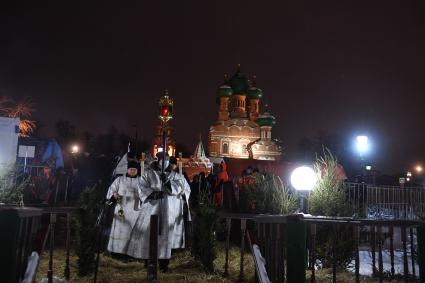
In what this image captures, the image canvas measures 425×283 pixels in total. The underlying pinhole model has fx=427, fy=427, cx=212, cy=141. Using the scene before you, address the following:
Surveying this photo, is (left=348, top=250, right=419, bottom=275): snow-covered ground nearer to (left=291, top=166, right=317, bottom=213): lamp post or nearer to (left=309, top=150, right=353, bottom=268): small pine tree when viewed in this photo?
(left=309, top=150, right=353, bottom=268): small pine tree

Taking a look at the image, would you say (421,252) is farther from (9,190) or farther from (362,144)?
(362,144)

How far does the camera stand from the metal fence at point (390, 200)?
13305mm

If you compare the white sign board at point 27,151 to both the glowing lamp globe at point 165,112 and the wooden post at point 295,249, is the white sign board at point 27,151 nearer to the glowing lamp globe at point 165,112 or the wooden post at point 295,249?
the glowing lamp globe at point 165,112

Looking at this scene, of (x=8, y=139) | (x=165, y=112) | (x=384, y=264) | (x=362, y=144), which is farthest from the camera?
(x=362, y=144)

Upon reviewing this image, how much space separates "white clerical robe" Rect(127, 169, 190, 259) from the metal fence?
6560 millimetres

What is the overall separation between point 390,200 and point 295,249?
10.8 metres

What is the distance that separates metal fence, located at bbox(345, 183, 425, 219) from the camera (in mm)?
13305

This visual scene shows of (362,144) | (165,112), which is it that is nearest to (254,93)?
(362,144)

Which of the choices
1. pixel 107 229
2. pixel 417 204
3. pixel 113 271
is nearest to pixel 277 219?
pixel 113 271

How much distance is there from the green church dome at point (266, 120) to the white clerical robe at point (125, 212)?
45867 millimetres

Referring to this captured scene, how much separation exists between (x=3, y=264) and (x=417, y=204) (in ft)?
45.1

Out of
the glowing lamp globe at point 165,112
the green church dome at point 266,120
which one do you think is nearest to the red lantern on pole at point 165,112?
the glowing lamp globe at point 165,112

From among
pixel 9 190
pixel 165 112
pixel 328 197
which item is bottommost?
pixel 9 190

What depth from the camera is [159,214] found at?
8.23m
